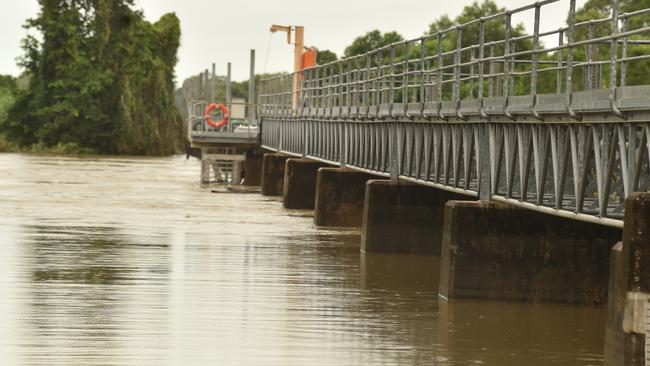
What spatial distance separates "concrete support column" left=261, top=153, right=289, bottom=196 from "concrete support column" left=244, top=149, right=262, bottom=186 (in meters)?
8.87

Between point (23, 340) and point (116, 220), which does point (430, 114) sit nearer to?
point (23, 340)

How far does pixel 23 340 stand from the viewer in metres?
15.7

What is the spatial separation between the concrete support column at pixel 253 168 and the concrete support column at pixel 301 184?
16672 mm

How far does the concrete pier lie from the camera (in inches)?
1304

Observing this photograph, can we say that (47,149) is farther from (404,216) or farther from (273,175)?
(404,216)

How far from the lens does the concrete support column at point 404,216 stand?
26.5 metres

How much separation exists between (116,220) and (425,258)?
9.46 meters

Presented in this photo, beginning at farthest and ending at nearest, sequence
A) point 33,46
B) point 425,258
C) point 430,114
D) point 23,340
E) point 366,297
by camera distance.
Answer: point 33,46 < point 425,258 < point 430,114 < point 366,297 < point 23,340

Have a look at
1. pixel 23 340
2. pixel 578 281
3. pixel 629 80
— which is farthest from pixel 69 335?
pixel 629 80

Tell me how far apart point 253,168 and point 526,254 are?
38282mm

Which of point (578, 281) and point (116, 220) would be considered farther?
point (116, 220)

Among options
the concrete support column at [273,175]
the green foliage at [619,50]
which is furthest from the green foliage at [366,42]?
the concrete support column at [273,175]

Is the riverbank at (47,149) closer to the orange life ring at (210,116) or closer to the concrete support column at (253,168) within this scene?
the orange life ring at (210,116)

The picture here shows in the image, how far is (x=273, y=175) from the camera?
47750 mm
